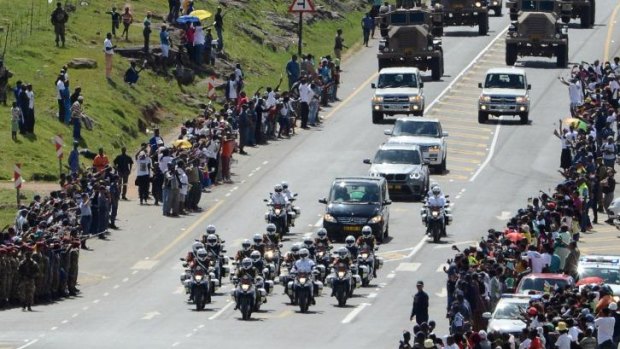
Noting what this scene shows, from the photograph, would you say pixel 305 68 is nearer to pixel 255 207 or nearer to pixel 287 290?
pixel 255 207

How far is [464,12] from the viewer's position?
92688 mm

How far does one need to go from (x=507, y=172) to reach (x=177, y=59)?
16.1m

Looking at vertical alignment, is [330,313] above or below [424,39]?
below

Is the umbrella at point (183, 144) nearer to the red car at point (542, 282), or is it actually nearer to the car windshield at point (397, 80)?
the car windshield at point (397, 80)

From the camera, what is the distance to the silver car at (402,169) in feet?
200

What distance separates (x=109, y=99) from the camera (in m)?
70.3

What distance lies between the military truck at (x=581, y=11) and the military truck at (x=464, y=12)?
3.69 metres

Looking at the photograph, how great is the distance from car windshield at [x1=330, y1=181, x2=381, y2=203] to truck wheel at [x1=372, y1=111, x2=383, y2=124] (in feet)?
57.3

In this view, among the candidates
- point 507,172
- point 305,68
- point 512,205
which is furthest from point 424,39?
point 512,205

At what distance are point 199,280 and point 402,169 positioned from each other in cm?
1558

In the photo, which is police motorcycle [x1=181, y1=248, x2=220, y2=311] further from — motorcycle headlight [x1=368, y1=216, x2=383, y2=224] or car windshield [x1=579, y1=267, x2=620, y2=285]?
car windshield [x1=579, y1=267, x2=620, y2=285]

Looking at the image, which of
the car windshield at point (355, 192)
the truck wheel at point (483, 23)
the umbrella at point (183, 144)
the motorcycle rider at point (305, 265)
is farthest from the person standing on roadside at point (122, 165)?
the truck wheel at point (483, 23)

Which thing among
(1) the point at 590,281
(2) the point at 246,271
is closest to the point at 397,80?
(2) the point at 246,271

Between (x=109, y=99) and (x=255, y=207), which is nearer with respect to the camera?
(x=255, y=207)
